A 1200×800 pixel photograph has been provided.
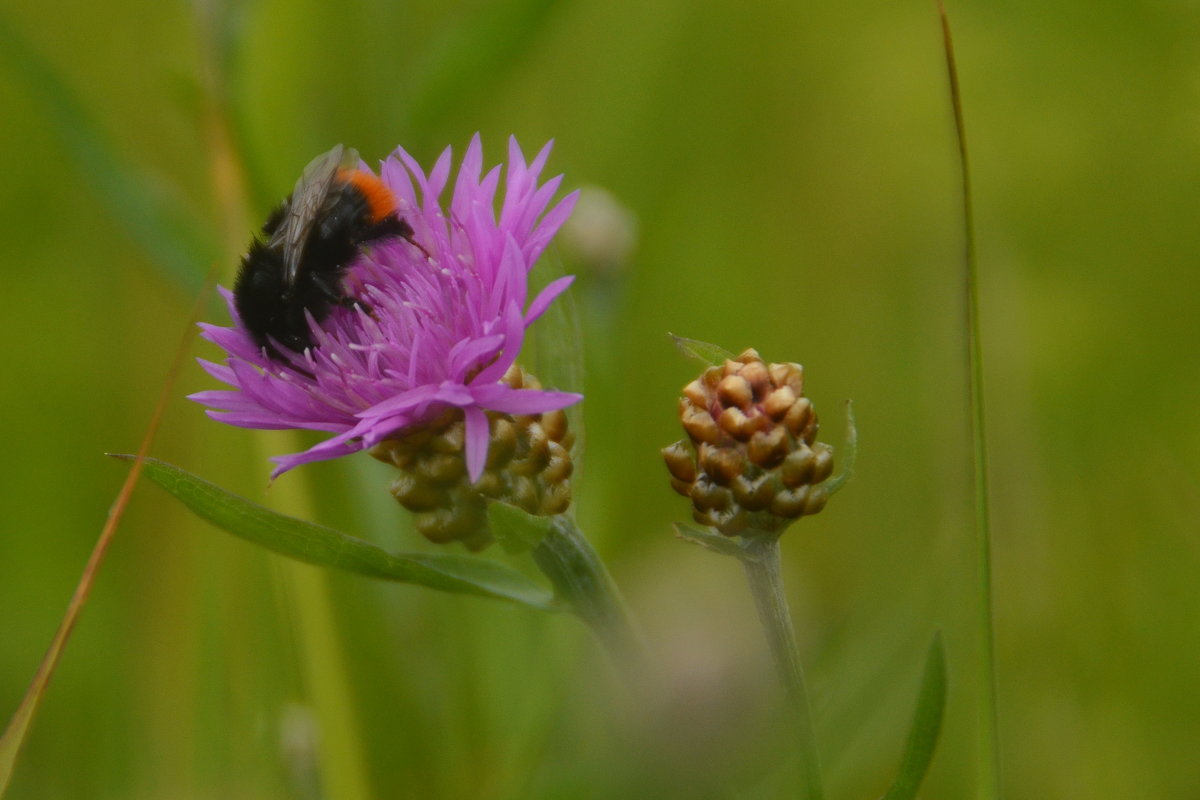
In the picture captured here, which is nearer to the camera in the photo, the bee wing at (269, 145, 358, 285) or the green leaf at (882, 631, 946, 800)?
the green leaf at (882, 631, 946, 800)

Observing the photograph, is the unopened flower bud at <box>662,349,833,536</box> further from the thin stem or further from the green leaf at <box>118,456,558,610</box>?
the green leaf at <box>118,456,558,610</box>

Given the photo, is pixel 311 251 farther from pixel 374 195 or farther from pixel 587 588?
pixel 587 588

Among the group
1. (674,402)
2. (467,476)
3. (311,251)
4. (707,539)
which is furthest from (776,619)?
(674,402)

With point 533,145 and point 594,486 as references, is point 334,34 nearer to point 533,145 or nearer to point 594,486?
point 533,145

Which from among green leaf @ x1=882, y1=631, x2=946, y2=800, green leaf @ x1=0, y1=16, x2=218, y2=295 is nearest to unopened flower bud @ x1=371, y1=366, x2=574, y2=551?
green leaf @ x1=882, y1=631, x2=946, y2=800

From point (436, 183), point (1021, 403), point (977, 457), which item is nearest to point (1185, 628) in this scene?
point (1021, 403)

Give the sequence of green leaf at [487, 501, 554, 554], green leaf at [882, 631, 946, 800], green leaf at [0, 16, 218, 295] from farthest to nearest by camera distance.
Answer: green leaf at [0, 16, 218, 295], green leaf at [487, 501, 554, 554], green leaf at [882, 631, 946, 800]
